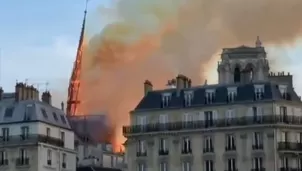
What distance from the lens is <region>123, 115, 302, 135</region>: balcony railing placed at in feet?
336

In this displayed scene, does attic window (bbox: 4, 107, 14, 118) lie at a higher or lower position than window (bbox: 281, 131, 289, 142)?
higher

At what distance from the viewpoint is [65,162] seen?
112 m

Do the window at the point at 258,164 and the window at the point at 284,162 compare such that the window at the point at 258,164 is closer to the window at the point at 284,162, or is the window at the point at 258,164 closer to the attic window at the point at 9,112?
the window at the point at 284,162

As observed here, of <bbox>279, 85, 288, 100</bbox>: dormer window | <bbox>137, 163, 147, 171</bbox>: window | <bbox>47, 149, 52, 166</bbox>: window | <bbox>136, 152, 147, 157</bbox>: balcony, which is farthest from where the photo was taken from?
<bbox>47, 149, 52, 166</bbox>: window

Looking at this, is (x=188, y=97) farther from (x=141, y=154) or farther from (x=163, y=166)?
(x=163, y=166)

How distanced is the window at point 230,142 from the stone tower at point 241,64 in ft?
40.3

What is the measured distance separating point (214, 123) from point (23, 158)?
20.4 metres

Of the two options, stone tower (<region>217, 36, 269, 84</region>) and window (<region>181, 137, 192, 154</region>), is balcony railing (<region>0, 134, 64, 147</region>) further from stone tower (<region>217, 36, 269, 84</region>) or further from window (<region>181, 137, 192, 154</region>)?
stone tower (<region>217, 36, 269, 84</region>)

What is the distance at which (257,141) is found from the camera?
335ft

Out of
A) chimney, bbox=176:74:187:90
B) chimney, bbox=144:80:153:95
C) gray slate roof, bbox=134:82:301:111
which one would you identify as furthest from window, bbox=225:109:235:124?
chimney, bbox=144:80:153:95

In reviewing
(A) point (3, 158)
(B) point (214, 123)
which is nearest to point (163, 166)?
(B) point (214, 123)

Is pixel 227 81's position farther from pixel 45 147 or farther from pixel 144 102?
pixel 45 147

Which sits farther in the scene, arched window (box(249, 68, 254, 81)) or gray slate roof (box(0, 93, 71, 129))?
arched window (box(249, 68, 254, 81))

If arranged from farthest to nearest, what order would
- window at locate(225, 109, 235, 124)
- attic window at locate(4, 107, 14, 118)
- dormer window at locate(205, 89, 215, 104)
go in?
attic window at locate(4, 107, 14, 118) < dormer window at locate(205, 89, 215, 104) < window at locate(225, 109, 235, 124)
